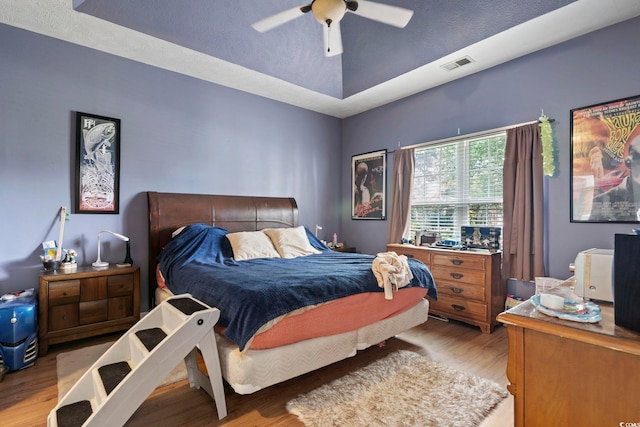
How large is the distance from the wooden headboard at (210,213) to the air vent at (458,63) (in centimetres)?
259

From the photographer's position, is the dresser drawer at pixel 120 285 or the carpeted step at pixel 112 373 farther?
the dresser drawer at pixel 120 285

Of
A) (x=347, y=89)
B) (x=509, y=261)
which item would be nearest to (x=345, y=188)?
(x=347, y=89)

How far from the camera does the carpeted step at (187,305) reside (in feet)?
6.11

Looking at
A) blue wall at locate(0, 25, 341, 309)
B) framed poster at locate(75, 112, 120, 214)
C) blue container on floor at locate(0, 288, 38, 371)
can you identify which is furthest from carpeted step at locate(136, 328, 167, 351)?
framed poster at locate(75, 112, 120, 214)

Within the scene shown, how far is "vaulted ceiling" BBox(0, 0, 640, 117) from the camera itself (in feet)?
8.77

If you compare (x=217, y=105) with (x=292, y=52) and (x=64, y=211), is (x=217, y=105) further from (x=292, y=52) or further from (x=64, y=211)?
(x=64, y=211)

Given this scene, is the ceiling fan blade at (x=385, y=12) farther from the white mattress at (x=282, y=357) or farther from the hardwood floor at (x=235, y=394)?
the hardwood floor at (x=235, y=394)

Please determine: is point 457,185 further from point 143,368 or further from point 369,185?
point 143,368

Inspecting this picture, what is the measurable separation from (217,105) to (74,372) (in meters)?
3.09

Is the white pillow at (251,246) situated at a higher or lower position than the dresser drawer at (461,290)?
higher

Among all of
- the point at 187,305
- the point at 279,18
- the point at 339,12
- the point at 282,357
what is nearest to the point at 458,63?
the point at 339,12

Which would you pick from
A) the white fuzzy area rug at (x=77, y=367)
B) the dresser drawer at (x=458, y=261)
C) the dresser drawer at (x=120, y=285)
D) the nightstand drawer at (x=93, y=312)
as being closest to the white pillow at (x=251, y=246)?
the dresser drawer at (x=120, y=285)

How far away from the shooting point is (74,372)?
7.71 feet

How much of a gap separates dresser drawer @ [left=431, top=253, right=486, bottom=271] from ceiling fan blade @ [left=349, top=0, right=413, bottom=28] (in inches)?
91.7
